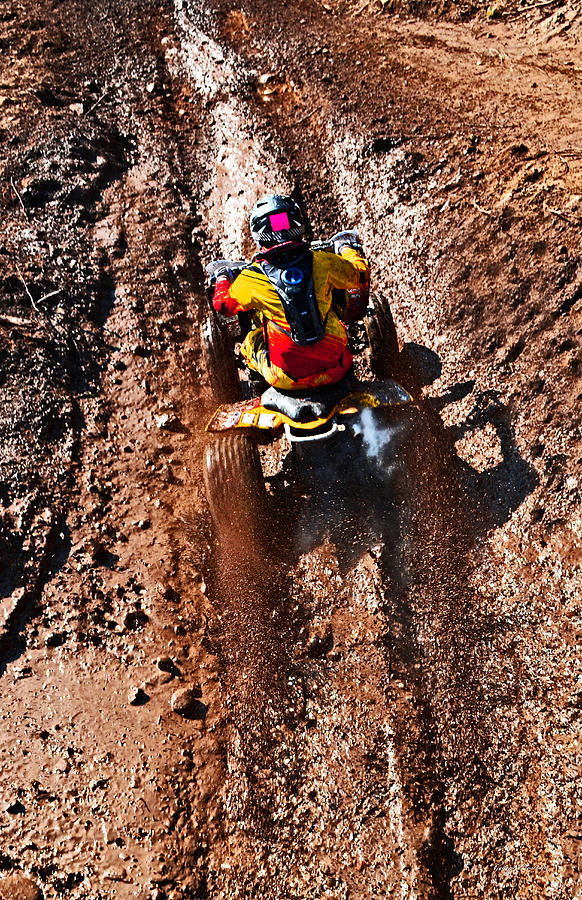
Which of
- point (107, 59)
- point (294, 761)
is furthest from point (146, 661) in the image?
point (107, 59)

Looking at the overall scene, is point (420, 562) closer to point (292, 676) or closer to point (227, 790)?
point (292, 676)

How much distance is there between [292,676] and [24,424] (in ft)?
11.5

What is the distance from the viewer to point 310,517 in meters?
5.95

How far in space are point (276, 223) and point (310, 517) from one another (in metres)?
2.39

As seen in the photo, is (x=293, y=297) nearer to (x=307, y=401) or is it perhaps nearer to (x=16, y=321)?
(x=307, y=401)

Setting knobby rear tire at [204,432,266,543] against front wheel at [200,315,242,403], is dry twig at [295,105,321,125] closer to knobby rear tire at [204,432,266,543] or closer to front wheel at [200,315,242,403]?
front wheel at [200,315,242,403]

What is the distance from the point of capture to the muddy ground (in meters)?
4.45

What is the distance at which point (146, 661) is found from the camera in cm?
526

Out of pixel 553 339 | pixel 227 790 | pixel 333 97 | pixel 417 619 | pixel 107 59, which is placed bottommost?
pixel 227 790

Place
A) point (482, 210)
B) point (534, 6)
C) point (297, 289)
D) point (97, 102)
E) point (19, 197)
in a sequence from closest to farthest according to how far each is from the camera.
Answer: point (297, 289)
point (482, 210)
point (19, 197)
point (534, 6)
point (97, 102)

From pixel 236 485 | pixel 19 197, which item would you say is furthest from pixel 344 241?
pixel 19 197

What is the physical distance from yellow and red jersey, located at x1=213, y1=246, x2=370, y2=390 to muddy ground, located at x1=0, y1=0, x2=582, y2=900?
0.91 meters

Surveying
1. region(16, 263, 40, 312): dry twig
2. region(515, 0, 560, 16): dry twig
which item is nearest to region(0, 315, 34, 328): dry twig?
region(16, 263, 40, 312): dry twig

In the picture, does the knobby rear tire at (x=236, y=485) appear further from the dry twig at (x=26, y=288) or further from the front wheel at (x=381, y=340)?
the dry twig at (x=26, y=288)
